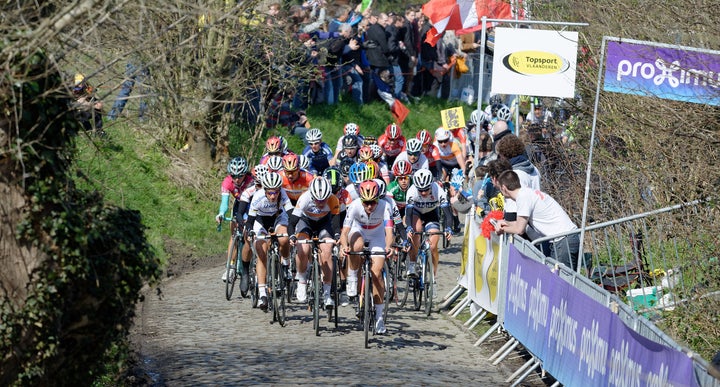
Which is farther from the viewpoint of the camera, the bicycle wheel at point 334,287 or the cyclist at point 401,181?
the cyclist at point 401,181

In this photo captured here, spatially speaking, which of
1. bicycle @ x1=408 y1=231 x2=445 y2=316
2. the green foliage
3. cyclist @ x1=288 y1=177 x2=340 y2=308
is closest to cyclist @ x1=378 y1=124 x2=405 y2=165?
bicycle @ x1=408 y1=231 x2=445 y2=316

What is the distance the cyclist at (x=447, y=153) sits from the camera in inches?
823

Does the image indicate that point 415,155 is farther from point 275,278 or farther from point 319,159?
point 275,278

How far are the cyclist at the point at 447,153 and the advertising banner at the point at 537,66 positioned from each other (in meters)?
6.66

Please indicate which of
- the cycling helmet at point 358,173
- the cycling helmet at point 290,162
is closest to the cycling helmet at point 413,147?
the cycling helmet at point 358,173

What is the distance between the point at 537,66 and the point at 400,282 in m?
4.30

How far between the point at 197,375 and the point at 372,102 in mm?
18684

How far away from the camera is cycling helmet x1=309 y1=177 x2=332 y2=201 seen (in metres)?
13.5

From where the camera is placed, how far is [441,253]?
65.4 ft

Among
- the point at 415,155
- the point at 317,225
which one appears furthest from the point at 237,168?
the point at 415,155

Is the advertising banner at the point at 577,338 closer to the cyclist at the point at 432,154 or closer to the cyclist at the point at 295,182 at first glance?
the cyclist at the point at 295,182

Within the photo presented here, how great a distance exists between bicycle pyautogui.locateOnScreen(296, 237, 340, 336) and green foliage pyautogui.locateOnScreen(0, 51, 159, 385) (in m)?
5.21

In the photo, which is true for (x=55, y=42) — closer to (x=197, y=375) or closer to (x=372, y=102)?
(x=197, y=375)

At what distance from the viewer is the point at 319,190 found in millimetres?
13516
